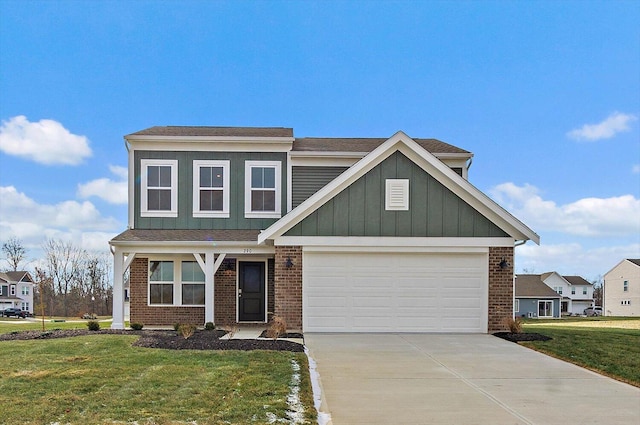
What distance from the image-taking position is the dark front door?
1464cm

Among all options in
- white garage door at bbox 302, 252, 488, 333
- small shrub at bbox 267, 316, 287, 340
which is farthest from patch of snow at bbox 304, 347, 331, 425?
white garage door at bbox 302, 252, 488, 333

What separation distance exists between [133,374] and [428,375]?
439 centimetres

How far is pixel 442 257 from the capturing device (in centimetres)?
1241

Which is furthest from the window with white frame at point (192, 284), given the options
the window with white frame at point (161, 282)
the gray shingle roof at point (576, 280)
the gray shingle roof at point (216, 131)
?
the gray shingle roof at point (576, 280)

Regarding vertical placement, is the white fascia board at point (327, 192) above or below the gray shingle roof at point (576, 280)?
above

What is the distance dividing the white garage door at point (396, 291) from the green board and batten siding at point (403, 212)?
635 millimetres

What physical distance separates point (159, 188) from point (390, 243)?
6.96m

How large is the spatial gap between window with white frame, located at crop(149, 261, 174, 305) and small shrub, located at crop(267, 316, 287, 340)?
14.6 feet

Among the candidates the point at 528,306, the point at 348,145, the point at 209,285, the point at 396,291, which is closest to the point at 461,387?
the point at 396,291

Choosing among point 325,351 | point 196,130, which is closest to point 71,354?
point 325,351

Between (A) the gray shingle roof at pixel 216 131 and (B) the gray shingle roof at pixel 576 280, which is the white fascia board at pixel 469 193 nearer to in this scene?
(A) the gray shingle roof at pixel 216 131

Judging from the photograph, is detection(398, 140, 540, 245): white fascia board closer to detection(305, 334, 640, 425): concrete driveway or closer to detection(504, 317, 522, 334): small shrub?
detection(504, 317, 522, 334): small shrub

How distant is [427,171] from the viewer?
1232 cm

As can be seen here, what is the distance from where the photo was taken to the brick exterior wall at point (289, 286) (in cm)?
1210
